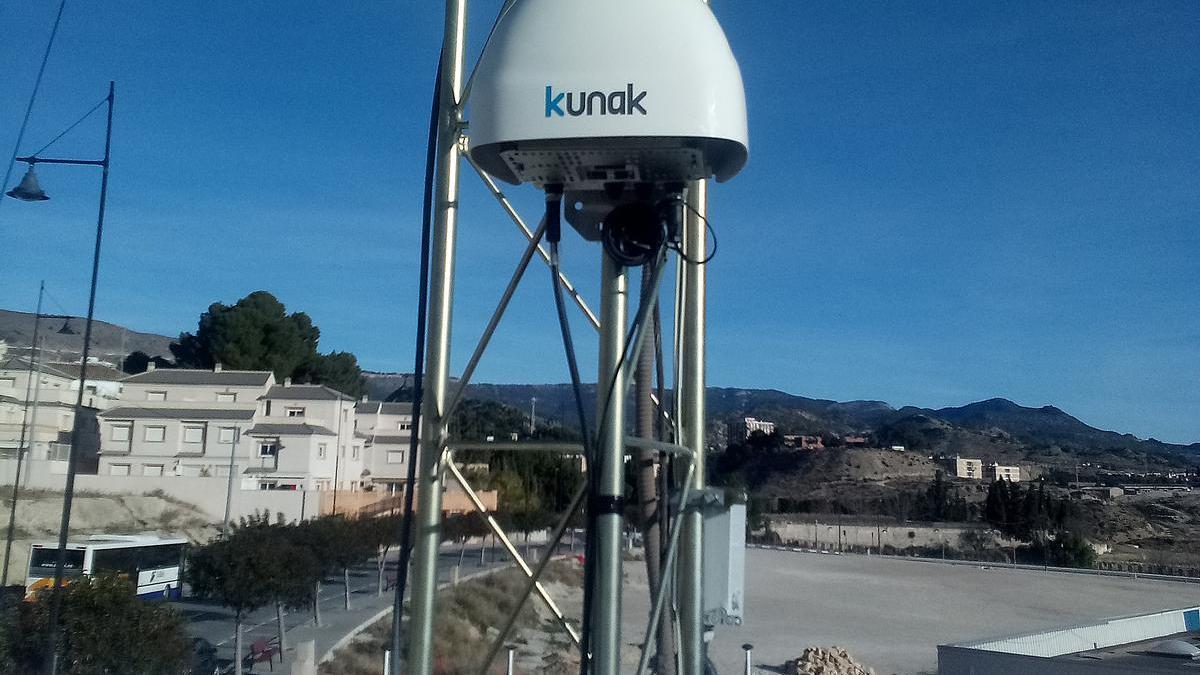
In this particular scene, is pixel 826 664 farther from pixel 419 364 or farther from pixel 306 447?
pixel 306 447

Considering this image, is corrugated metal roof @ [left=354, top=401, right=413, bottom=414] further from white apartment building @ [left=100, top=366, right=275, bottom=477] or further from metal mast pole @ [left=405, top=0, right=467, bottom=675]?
metal mast pole @ [left=405, top=0, right=467, bottom=675]

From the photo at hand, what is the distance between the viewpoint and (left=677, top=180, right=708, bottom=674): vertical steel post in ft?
13.3

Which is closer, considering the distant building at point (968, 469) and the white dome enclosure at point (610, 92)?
the white dome enclosure at point (610, 92)

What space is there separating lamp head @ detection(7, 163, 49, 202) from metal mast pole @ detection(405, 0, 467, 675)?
4176 mm

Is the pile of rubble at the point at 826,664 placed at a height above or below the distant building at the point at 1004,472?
below

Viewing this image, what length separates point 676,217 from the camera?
11.3ft

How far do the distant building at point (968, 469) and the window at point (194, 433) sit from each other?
73.1m

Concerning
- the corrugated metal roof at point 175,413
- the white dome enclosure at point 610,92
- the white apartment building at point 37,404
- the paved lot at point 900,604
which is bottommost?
the paved lot at point 900,604

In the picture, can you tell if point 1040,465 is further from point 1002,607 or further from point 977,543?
point 1002,607

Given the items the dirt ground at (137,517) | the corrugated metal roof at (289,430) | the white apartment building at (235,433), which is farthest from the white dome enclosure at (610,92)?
the corrugated metal roof at (289,430)

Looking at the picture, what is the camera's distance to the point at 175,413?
4075 centimetres

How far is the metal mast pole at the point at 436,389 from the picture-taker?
12.6 ft

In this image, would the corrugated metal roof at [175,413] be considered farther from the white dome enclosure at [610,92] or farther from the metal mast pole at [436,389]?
the white dome enclosure at [610,92]

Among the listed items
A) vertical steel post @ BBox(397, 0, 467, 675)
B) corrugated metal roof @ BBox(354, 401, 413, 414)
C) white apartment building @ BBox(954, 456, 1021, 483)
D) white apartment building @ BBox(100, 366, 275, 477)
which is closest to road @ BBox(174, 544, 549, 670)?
vertical steel post @ BBox(397, 0, 467, 675)
